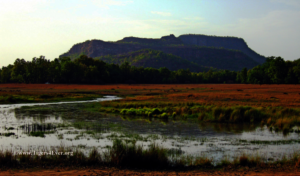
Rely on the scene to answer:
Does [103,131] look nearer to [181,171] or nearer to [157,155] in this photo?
[157,155]

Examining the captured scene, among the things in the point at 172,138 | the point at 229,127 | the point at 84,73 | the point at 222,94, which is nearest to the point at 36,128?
the point at 172,138

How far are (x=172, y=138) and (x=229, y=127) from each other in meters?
8.67

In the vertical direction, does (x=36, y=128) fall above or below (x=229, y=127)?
above

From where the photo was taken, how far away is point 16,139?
2159cm

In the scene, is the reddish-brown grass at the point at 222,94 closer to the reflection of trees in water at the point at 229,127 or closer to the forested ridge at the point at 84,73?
the reflection of trees in water at the point at 229,127

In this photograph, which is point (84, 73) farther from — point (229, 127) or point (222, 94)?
point (229, 127)

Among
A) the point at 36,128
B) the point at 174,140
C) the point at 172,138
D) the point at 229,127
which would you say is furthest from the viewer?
the point at 229,127

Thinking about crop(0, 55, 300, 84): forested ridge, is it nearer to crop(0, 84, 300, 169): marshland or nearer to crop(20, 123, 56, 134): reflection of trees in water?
crop(0, 84, 300, 169): marshland

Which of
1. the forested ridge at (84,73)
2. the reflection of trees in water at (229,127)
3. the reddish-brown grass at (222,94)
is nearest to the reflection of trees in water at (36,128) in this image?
the reflection of trees in water at (229,127)

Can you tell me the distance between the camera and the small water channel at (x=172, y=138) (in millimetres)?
18359

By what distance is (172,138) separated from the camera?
22.5 metres

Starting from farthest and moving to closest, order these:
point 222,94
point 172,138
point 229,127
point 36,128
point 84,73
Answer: point 84,73 < point 222,94 < point 229,127 < point 36,128 < point 172,138

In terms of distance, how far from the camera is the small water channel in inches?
723

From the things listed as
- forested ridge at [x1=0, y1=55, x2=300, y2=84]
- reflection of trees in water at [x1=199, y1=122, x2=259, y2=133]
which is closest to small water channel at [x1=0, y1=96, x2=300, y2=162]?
reflection of trees in water at [x1=199, y1=122, x2=259, y2=133]
